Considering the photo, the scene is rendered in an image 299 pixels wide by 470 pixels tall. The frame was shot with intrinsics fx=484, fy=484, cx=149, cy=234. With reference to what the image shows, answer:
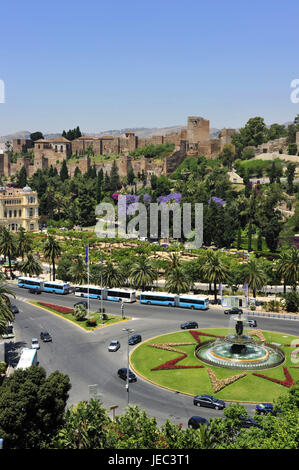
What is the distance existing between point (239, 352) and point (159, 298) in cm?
2474

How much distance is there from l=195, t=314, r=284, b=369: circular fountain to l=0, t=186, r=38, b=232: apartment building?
3682 inches

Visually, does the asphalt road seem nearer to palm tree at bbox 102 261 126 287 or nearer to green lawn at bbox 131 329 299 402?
green lawn at bbox 131 329 299 402

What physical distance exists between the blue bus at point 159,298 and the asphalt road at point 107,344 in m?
1.44

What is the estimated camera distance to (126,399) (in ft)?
142

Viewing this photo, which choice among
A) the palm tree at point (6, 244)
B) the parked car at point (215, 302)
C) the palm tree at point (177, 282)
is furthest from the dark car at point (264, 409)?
the palm tree at point (6, 244)

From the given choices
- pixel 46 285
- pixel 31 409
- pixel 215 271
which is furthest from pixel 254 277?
pixel 31 409

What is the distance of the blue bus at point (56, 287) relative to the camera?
281 feet

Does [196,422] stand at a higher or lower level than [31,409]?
lower

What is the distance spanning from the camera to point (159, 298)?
7744 cm

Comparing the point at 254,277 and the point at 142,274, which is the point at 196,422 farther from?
the point at 142,274

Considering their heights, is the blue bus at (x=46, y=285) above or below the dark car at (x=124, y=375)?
above

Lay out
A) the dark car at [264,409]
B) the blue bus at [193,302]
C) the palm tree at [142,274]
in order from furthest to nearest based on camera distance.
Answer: the palm tree at [142,274] → the blue bus at [193,302] → the dark car at [264,409]

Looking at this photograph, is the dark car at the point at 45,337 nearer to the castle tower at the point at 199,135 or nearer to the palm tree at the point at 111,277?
the palm tree at the point at 111,277
